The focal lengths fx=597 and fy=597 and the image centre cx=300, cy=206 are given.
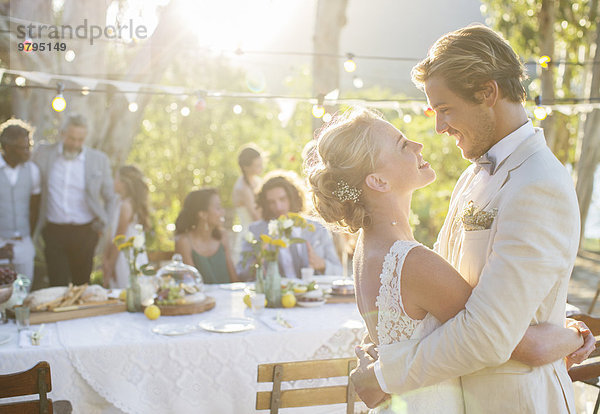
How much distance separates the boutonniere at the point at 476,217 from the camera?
5.06ft

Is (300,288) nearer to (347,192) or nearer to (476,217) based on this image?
(347,192)

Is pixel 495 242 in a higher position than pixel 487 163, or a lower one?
lower

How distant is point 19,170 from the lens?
5.52m

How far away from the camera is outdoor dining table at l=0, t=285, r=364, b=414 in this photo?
2697 millimetres

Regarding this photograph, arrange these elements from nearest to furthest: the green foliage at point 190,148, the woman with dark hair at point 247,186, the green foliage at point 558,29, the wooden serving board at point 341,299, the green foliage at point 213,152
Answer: the wooden serving board at point 341,299, the woman with dark hair at point 247,186, the green foliage at point 558,29, the green foliage at point 213,152, the green foliage at point 190,148

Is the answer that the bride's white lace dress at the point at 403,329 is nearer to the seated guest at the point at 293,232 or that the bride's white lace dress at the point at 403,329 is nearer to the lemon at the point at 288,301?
the lemon at the point at 288,301

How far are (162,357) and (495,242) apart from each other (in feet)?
6.14

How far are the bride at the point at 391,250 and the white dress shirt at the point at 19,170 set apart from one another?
14.7ft

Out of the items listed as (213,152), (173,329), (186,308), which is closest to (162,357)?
(173,329)

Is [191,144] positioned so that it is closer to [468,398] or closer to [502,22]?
[502,22]

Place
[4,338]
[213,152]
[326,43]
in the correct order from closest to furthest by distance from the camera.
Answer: [4,338] < [326,43] < [213,152]

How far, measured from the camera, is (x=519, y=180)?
1483mm

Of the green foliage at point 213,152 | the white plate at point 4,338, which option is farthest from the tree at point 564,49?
the white plate at point 4,338

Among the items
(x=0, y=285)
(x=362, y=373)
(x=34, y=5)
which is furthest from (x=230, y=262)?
(x=34, y=5)
